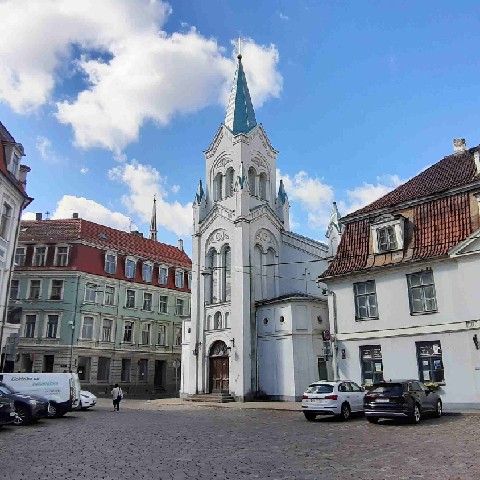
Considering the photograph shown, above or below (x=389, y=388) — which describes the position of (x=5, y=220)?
above

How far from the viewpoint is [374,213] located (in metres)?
25.2

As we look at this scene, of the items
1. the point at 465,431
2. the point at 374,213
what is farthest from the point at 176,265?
the point at 465,431

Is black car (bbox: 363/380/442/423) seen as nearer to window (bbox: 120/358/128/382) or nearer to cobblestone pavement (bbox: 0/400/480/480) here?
cobblestone pavement (bbox: 0/400/480/480)

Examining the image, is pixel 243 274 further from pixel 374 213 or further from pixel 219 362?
pixel 374 213

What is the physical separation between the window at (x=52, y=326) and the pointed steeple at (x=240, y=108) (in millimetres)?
23019

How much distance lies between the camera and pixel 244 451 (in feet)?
36.2

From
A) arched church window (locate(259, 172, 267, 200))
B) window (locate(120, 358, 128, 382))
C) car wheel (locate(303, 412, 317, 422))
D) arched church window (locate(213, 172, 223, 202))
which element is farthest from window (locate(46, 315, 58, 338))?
car wheel (locate(303, 412, 317, 422))

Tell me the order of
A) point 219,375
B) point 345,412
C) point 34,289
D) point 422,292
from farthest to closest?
1. point 34,289
2. point 219,375
3. point 422,292
4. point 345,412

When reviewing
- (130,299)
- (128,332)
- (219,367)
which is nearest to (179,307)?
(130,299)

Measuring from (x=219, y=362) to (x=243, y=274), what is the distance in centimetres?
693

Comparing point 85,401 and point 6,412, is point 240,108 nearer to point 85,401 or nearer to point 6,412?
point 85,401

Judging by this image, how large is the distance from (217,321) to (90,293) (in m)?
14.4

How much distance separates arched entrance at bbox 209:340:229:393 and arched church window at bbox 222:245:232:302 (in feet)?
11.5

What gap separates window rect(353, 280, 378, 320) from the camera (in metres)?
24.2
